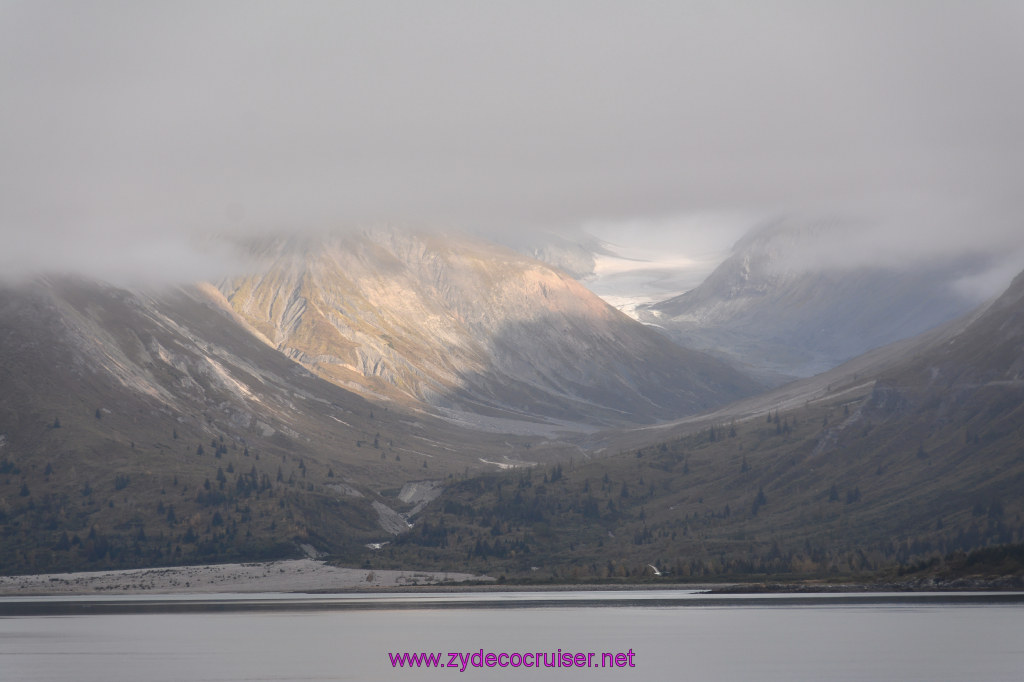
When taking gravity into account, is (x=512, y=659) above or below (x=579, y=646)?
below

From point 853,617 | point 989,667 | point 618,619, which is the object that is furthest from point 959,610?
point 989,667

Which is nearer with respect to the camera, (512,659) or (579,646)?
(512,659)

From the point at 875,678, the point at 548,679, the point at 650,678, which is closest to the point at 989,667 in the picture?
the point at 875,678

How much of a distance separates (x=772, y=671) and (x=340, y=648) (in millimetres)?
56761

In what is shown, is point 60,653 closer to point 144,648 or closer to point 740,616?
point 144,648

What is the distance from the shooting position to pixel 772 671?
394 ft

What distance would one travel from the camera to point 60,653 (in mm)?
151250

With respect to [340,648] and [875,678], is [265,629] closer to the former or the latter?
[340,648]

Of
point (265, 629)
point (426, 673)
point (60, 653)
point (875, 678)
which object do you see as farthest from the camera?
point (265, 629)

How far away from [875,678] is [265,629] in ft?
331

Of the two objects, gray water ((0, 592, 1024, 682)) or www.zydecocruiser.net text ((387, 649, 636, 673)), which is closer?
gray water ((0, 592, 1024, 682))

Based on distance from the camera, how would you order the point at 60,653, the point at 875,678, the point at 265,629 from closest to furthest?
1. the point at 875,678
2. the point at 60,653
3. the point at 265,629

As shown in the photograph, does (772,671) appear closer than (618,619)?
Yes

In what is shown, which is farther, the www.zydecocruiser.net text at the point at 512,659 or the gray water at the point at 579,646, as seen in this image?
the www.zydecocruiser.net text at the point at 512,659
